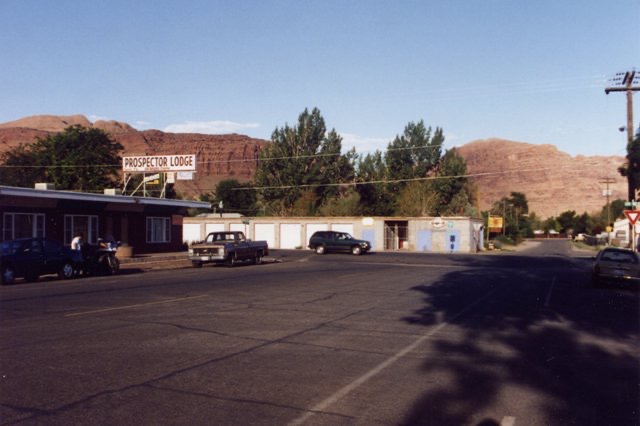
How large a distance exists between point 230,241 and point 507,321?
21.0m

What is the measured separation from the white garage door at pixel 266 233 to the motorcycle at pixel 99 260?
38.9 m

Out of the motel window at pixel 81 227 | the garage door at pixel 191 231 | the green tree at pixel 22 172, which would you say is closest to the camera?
the motel window at pixel 81 227

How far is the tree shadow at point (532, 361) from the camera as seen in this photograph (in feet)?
22.8

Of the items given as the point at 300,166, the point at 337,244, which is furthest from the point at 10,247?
the point at 300,166

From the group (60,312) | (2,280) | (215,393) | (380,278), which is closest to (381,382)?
(215,393)

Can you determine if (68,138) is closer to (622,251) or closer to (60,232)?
(60,232)

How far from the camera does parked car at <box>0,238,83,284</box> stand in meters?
23.0

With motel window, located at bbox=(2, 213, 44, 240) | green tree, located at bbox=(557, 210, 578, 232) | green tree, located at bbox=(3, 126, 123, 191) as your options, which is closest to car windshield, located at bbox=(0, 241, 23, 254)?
motel window, located at bbox=(2, 213, 44, 240)

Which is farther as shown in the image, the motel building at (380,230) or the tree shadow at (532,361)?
the motel building at (380,230)

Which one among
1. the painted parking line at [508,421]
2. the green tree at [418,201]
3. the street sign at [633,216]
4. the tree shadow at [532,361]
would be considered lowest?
the tree shadow at [532,361]

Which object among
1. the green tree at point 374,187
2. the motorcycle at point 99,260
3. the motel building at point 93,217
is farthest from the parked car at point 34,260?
the green tree at point 374,187

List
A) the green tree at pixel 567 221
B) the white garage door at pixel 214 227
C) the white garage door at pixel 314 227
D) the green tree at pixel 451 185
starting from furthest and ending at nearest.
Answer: the green tree at pixel 567 221 → the green tree at pixel 451 185 → the white garage door at pixel 214 227 → the white garage door at pixel 314 227

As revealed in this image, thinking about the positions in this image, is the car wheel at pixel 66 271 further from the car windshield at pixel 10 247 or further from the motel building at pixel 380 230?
the motel building at pixel 380 230

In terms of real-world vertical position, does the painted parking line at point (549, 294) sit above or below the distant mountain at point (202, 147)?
below
